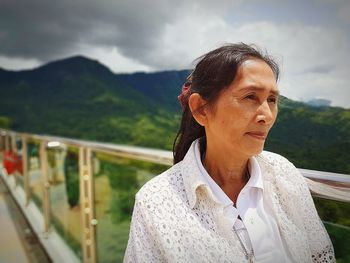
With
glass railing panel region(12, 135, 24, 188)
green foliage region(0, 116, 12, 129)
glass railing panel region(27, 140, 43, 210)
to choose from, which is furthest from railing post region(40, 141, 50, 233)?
green foliage region(0, 116, 12, 129)

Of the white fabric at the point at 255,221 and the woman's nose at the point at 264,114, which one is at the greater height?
the woman's nose at the point at 264,114

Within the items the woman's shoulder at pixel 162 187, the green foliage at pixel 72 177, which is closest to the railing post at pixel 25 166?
the green foliage at pixel 72 177

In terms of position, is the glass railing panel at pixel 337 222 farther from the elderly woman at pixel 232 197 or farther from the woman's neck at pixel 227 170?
the woman's neck at pixel 227 170

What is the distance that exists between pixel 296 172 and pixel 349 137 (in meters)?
0.33

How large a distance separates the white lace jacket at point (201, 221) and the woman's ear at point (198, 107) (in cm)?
14

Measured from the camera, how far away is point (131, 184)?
2.14 metres

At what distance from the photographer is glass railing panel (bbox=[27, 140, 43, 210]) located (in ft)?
14.9

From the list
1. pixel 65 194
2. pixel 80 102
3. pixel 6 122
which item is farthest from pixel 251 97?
pixel 80 102

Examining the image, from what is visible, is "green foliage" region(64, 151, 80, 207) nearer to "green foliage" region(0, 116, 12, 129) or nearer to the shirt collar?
the shirt collar

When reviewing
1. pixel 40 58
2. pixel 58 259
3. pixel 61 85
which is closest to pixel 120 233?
pixel 58 259

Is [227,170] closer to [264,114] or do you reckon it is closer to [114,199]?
[264,114]

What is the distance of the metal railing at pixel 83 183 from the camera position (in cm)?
112

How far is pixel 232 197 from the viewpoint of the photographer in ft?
4.13

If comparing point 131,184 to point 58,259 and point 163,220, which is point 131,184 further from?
point 58,259
